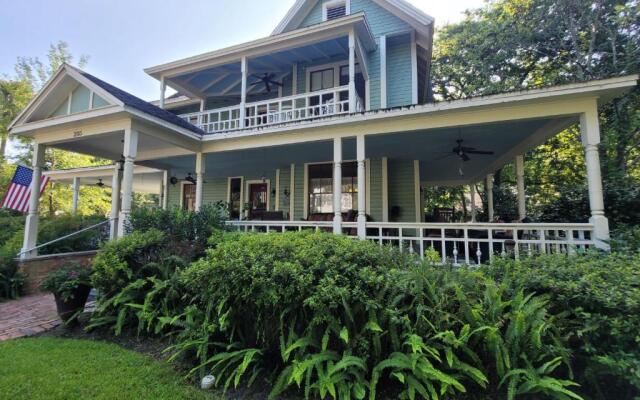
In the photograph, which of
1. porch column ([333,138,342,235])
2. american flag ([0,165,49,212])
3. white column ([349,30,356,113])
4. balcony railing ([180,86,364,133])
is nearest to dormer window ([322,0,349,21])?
balcony railing ([180,86,364,133])

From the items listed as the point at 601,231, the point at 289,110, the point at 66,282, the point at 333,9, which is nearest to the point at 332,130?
the point at 289,110

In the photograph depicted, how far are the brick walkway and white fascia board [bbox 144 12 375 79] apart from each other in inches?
271

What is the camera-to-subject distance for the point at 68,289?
14.7ft

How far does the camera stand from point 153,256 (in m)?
4.92

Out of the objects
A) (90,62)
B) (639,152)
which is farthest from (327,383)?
(90,62)

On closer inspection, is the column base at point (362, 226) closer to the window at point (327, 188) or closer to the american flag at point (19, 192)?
the window at point (327, 188)

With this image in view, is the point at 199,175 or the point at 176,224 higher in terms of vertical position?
the point at 199,175

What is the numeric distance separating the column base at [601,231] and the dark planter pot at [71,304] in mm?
8259

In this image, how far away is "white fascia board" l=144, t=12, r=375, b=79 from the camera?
24.1 ft

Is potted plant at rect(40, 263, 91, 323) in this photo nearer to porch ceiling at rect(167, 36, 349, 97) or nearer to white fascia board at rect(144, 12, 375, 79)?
white fascia board at rect(144, 12, 375, 79)

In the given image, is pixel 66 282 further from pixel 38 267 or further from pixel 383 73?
pixel 383 73

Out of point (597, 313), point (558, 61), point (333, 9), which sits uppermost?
point (333, 9)

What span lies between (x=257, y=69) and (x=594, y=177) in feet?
29.9

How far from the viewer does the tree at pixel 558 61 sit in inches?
370
